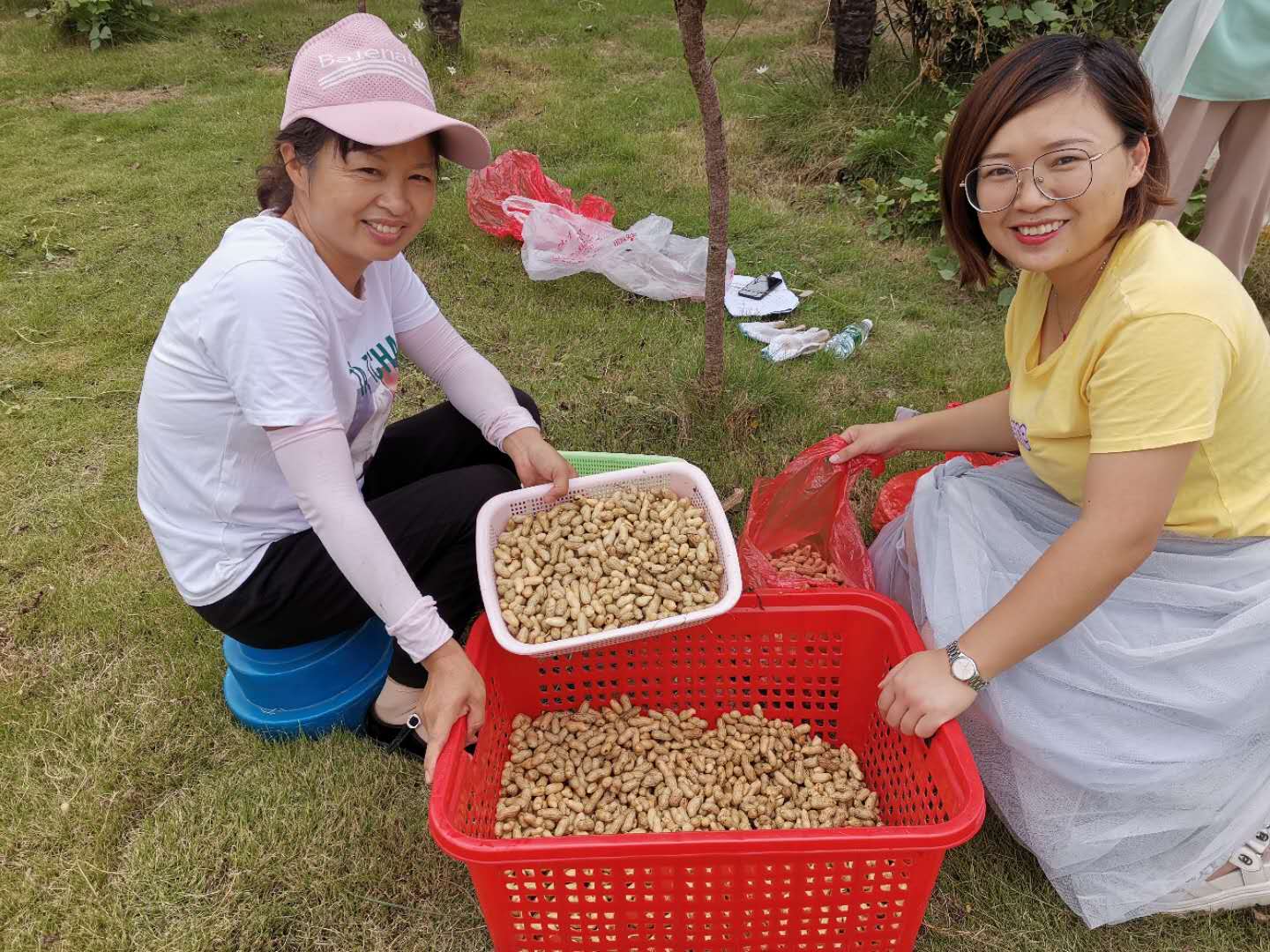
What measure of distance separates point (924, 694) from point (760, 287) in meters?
2.44

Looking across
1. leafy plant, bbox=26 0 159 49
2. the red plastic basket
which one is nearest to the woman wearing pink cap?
the red plastic basket

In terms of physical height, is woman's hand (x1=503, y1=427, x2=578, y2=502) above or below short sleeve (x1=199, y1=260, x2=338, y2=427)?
below

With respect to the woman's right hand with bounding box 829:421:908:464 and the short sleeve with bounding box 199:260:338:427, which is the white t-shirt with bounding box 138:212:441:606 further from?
the woman's right hand with bounding box 829:421:908:464

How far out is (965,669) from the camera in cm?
150

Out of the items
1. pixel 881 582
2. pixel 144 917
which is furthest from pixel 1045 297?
pixel 144 917

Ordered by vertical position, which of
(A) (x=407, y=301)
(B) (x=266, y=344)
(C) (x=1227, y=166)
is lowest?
(A) (x=407, y=301)

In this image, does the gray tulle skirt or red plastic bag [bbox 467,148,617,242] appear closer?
the gray tulle skirt

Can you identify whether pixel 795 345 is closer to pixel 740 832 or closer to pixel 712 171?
pixel 712 171

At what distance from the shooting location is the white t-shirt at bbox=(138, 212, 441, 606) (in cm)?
151

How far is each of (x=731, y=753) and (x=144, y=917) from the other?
3.79 feet

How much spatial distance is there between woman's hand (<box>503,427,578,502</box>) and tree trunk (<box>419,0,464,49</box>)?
17.1 ft

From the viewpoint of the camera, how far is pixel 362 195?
1571mm

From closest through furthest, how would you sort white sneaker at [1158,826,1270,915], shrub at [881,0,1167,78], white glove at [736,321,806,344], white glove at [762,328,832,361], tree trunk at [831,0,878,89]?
1. white sneaker at [1158,826,1270,915]
2. white glove at [762,328,832,361]
3. white glove at [736,321,806,344]
4. shrub at [881,0,1167,78]
5. tree trunk at [831,0,878,89]

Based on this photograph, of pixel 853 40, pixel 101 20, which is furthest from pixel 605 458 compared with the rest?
pixel 101 20
